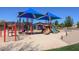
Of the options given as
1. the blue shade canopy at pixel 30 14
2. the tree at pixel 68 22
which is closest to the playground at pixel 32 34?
the blue shade canopy at pixel 30 14

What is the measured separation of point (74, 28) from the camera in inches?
343

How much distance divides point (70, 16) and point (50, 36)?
0.85 meters

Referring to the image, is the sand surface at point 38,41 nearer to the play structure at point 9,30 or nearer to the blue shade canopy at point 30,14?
the play structure at point 9,30

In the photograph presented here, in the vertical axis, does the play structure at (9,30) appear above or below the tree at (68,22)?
below

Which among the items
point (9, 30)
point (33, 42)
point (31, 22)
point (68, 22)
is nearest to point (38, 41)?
point (33, 42)

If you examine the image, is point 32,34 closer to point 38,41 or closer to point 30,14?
point 38,41

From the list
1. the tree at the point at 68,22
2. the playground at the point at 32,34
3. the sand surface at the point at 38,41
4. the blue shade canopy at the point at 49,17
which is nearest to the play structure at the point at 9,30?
the playground at the point at 32,34

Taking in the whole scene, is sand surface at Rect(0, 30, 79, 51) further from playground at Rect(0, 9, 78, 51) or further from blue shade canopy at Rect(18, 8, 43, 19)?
blue shade canopy at Rect(18, 8, 43, 19)

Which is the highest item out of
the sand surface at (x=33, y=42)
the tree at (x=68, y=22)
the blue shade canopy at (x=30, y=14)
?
the blue shade canopy at (x=30, y=14)

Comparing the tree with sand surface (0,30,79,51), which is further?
sand surface (0,30,79,51)

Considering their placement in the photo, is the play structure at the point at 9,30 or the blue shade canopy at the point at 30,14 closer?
the blue shade canopy at the point at 30,14

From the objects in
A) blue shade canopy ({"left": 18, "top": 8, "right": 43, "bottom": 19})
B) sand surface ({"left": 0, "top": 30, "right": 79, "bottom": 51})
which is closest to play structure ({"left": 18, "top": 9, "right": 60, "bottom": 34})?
blue shade canopy ({"left": 18, "top": 8, "right": 43, "bottom": 19})

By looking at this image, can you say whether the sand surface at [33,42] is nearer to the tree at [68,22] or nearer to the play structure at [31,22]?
the play structure at [31,22]
